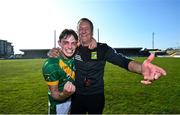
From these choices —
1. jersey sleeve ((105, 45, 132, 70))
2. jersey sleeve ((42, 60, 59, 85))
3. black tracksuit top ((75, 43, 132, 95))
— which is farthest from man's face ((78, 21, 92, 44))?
jersey sleeve ((42, 60, 59, 85))

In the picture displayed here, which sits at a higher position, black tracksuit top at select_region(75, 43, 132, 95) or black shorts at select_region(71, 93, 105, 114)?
black tracksuit top at select_region(75, 43, 132, 95)

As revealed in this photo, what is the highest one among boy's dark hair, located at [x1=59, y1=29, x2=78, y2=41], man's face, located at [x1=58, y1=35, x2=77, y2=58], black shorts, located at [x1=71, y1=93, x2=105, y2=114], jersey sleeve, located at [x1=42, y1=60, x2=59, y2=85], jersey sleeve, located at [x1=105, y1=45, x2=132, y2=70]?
boy's dark hair, located at [x1=59, y1=29, x2=78, y2=41]

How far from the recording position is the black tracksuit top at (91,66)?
5.84m

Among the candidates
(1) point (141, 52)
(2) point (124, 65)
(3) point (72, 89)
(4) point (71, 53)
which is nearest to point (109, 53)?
(2) point (124, 65)

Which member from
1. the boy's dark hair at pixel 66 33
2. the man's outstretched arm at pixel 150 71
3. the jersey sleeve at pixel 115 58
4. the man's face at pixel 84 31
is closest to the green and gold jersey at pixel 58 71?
the boy's dark hair at pixel 66 33

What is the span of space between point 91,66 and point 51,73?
1180 millimetres

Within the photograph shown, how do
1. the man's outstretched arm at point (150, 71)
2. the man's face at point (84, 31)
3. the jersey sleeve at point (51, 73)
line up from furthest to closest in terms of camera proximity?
the man's face at point (84, 31) < the jersey sleeve at point (51, 73) < the man's outstretched arm at point (150, 71)

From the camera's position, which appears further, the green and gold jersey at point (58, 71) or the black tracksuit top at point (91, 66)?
the black tracksuit top at point (91, 66)

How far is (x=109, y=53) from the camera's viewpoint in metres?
6.04

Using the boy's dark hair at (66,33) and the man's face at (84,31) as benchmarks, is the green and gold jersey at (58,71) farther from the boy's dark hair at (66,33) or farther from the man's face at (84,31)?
the man's face at (84,31)

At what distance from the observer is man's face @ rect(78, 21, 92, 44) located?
5832 millimetres

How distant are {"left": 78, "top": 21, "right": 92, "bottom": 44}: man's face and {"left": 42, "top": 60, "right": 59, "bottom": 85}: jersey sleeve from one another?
42.5 inches

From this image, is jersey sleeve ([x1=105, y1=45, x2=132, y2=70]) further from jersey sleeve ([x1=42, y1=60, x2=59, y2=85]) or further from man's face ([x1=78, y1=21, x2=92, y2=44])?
jersey sleeve ([x1=42, y1=60, x2=59, y2=85])

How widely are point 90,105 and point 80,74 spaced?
65cm
